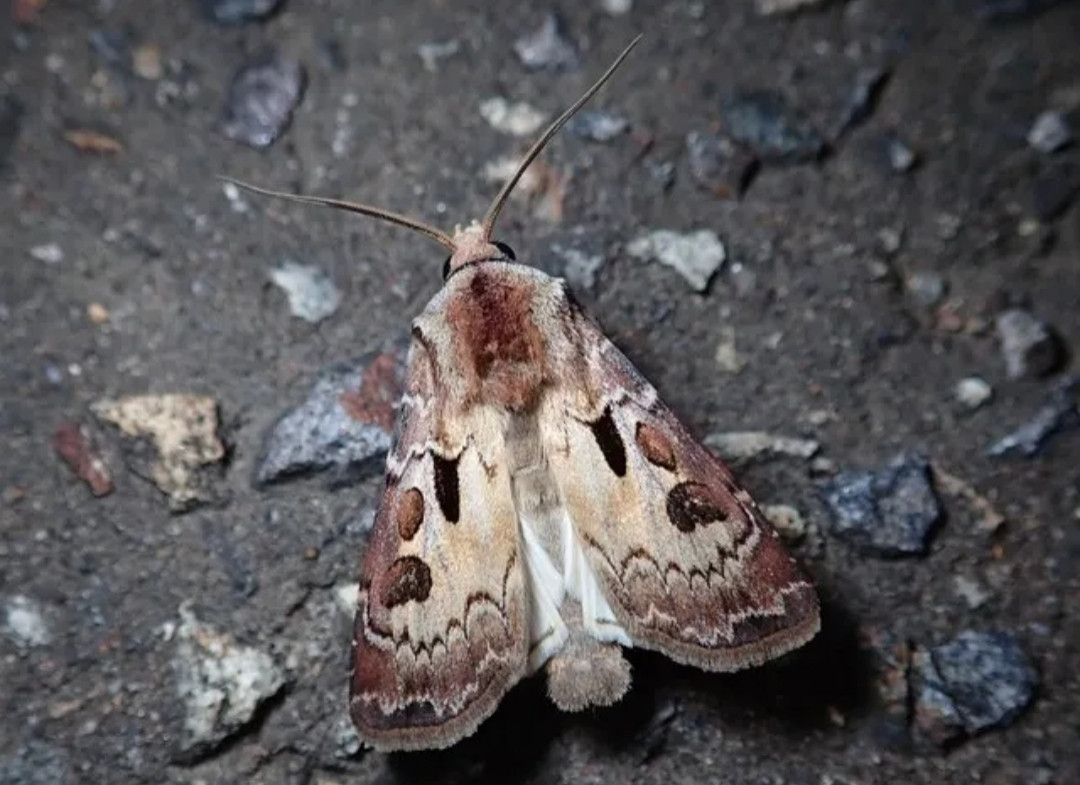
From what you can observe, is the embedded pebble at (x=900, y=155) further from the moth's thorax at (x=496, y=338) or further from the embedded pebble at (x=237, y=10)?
the embedded pebble at (x=237, y=10)

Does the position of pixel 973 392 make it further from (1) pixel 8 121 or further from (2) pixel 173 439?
(1) pixel 8 121

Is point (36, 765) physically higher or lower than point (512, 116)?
lower

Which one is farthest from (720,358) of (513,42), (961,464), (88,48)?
(88,48)

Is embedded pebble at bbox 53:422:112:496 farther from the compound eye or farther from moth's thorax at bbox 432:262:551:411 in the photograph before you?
the compound eye

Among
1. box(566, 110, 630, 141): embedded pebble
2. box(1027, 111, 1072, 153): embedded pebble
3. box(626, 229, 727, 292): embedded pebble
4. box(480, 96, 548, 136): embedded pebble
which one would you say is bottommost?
box(626, 229, 727, 292): embedded pebble

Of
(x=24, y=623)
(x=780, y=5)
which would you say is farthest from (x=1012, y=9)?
(x=24, y=623)

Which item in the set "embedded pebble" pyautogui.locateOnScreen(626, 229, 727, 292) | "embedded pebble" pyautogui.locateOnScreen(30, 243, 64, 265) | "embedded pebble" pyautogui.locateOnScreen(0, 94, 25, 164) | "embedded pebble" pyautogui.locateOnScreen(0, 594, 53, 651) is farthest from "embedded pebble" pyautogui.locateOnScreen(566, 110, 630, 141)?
"embedded pebble" pyautogui.locateOnScreen(0, 594, 53, 651)

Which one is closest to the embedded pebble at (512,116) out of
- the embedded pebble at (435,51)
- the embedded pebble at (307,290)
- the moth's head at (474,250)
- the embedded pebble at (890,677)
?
the embedded pebble at (435,51)
